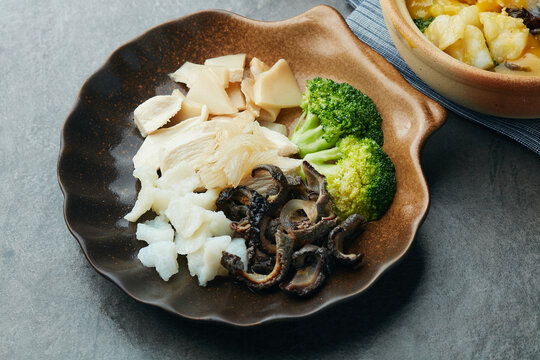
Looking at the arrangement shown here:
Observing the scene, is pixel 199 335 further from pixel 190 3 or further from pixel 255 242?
pixel 190 3

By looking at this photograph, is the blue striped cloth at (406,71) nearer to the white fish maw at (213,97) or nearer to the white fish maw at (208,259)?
the white fish maw at (213,97)

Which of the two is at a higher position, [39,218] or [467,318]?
[39,218]

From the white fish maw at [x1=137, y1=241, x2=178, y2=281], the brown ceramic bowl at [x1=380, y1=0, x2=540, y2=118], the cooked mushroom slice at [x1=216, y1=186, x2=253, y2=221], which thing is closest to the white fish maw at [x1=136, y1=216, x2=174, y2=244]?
the white fish maw at [x1=137, y1=241, x2=178, y2=281]

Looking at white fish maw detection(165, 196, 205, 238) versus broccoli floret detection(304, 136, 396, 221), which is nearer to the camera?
white fish maw detection(165, 196, 205, 238)

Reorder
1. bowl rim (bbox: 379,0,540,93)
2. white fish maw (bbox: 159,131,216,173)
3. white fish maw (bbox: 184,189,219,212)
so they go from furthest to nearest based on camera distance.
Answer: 1. white fish maw (bbox: 159,131,216,173)
2. white fish maw (bbox: 184,189,219,212)
3. bowl rim (bbox: 379,0,540,93)

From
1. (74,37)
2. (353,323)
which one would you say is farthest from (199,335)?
(74,37)

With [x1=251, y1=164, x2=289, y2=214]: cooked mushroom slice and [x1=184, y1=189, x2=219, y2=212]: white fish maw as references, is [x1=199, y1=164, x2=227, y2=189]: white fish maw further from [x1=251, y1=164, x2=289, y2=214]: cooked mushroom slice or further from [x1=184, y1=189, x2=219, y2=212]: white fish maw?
[x1=251, y1=164, x2=289, y2=214]: cooked mushroom slice
